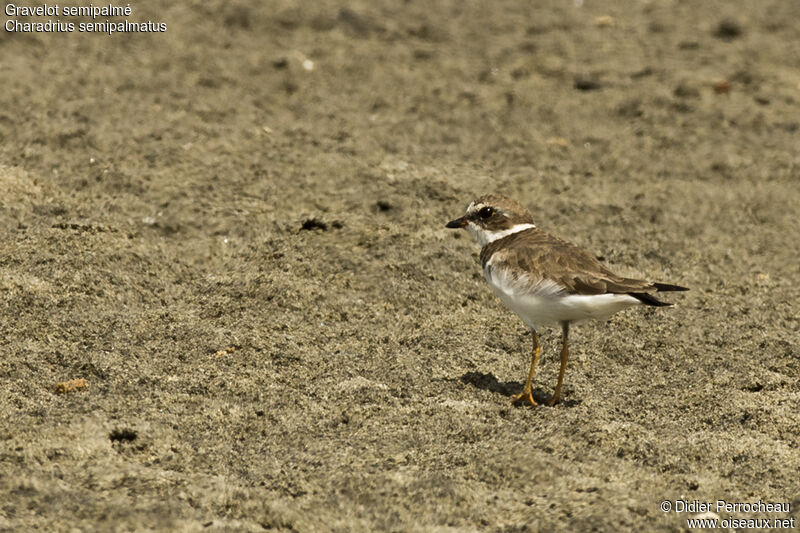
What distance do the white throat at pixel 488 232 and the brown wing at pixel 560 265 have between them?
157mm

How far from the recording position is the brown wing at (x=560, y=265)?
4.78 m

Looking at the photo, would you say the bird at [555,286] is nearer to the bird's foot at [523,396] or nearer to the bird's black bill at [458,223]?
the bird's foot at [523,396]

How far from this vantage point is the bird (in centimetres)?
477

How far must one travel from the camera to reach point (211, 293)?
5.82 meters

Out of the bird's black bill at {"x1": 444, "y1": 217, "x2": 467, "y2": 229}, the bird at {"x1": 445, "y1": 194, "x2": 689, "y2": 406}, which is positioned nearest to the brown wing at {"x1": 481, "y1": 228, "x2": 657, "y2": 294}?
the bird at {"x1": 445, "y1": 194, "x2": 689, "y2": 406}

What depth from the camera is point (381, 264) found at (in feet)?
20.3

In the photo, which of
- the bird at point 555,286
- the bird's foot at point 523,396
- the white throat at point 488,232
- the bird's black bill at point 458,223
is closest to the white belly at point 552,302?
the bird at point 555,286

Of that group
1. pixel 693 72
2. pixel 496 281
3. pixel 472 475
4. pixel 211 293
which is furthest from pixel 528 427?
pixel 693 72

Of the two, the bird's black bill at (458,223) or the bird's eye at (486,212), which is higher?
the bird's eye at (486,212)

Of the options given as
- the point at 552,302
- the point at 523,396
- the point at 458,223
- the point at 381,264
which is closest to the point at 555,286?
the point at 552,302

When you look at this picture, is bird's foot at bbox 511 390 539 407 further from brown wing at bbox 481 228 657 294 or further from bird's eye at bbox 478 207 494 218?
bird's eye at bbox 478 207 494 218

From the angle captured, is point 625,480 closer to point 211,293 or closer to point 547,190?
point 211,293

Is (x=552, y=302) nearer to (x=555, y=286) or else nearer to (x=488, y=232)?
(x=555, y=286)

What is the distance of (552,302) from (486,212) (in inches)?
36.7
